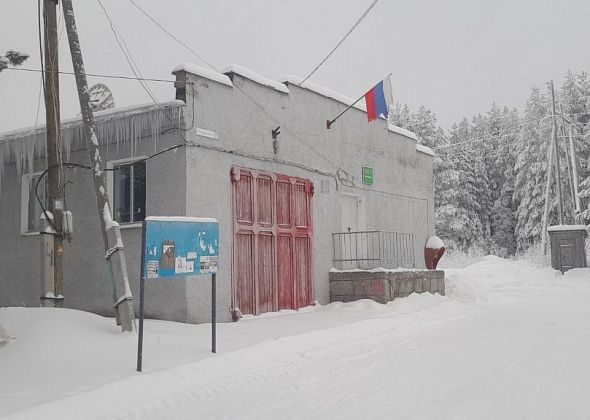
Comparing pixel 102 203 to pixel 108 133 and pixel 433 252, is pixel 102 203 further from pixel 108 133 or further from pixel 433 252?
pixel 433 252

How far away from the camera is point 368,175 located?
14797mm

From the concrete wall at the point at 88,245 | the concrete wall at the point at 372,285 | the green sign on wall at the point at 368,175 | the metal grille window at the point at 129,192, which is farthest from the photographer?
the green sign on wall at the point at 368,175

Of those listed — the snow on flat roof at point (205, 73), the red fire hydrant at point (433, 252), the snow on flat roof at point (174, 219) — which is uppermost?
the snow on flat roof at point (205, 73)

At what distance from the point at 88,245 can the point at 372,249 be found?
21.7 ft

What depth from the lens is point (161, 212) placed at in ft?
32.3

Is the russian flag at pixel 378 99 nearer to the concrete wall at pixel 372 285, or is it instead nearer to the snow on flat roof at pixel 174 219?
the concrete wall at pixel 372 285

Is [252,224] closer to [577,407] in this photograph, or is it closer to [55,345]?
[55,345]

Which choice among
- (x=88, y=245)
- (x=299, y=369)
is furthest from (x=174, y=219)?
(x=88, y=245)

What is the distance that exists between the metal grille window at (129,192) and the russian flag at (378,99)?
5.25 m

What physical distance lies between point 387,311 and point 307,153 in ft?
12.0

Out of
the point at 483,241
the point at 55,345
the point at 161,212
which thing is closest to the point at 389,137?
the point at 161,212

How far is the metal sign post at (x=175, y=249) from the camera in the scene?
6047 mm

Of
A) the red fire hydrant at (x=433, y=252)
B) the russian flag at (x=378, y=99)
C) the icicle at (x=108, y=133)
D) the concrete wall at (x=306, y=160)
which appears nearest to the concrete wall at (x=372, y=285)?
the concrete wall at (x=306, y=160)

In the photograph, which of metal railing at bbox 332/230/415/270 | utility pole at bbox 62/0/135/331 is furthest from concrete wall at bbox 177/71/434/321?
utility pole at bbox 62/0/135/331
